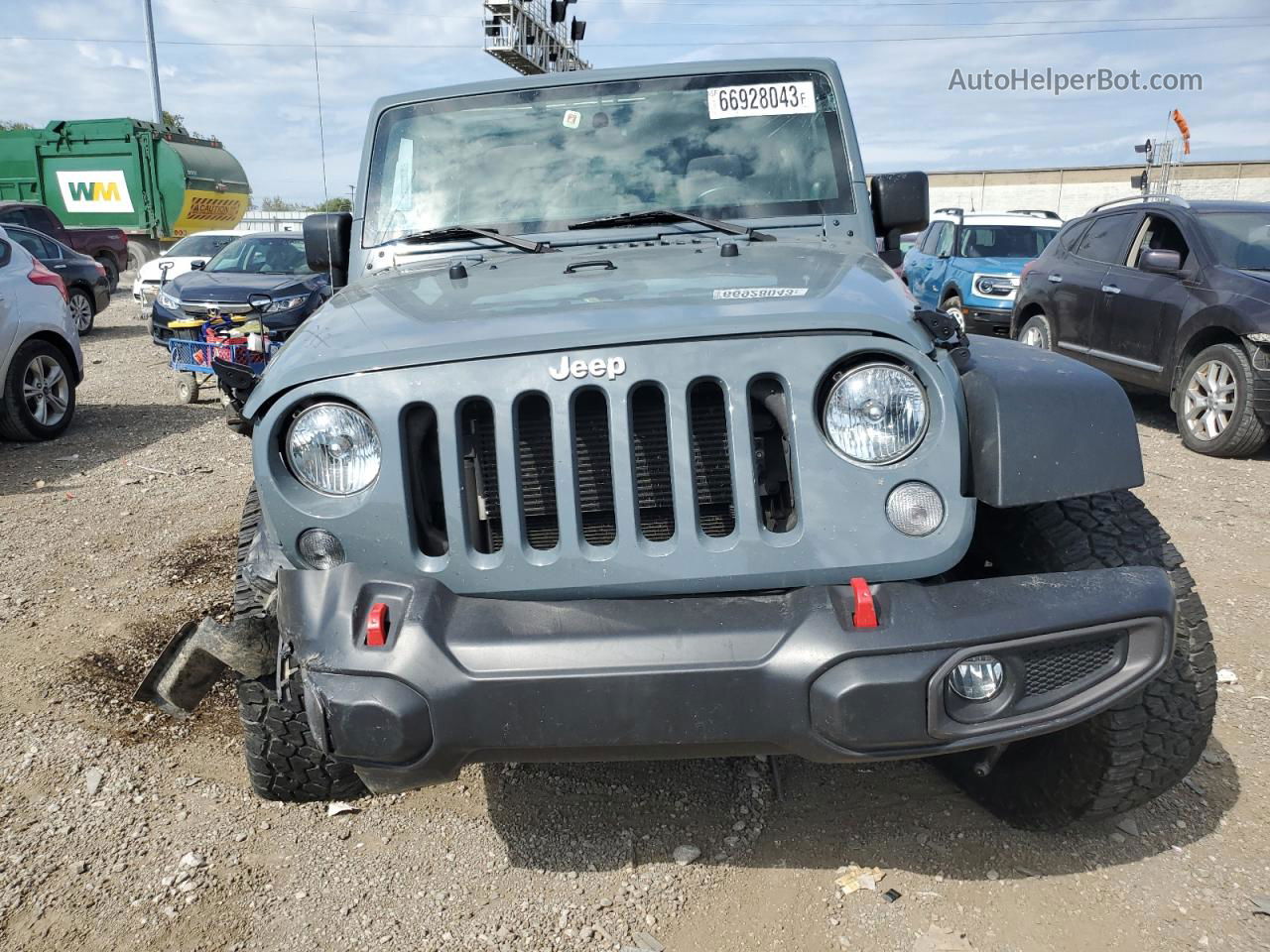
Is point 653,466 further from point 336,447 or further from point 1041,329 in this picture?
point 1041,329

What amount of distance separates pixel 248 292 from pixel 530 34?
1820 centimetres

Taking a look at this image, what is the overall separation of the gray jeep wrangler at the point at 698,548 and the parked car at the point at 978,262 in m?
9.39

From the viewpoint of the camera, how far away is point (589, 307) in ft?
7.09

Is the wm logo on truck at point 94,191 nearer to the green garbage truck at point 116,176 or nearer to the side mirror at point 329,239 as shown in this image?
the green garbage truck at point 116,176

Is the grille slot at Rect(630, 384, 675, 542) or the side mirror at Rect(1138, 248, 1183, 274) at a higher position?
the side mirror at Rect(1138, 248, 1183, 274)

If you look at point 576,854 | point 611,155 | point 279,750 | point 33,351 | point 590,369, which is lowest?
point 576,854

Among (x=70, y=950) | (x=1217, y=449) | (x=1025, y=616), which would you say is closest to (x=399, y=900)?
(x=70, y=950)

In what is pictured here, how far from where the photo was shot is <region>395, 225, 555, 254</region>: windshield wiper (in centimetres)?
303

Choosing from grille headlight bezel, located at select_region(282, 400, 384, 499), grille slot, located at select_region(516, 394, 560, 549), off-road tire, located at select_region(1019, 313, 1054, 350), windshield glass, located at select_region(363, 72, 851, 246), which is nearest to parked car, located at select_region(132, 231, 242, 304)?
off-road tire, located at select_region(1019, 313, 1054, 350)

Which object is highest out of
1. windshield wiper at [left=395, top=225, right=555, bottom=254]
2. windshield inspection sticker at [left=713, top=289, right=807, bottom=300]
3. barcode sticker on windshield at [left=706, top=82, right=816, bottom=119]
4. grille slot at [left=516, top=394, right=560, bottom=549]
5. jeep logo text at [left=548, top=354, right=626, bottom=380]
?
barcode sticker on windshield at [left=706, top=82, right=816, bottom=119]

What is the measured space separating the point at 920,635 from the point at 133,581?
12.6 ft

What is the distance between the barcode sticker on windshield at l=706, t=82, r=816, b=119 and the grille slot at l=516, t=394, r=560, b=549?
170cm

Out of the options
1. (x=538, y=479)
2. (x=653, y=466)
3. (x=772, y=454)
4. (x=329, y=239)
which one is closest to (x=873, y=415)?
(x=772, y=454)

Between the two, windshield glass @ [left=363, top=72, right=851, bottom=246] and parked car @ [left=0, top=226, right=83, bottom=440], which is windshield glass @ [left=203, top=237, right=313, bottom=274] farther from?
windshield glass @ [left=363, top=72, right=851, bottom=246]
